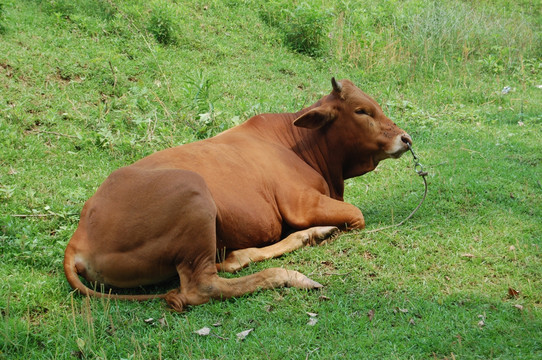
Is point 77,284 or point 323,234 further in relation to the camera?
point 323,234

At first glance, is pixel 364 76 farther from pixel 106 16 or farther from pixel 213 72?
pixel 106 16


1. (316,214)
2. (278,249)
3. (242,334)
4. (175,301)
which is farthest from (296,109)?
(242,334)

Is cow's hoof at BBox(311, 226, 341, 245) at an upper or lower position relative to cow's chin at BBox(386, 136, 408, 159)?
lower

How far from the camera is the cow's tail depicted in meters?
4.31

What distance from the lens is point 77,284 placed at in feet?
14.2

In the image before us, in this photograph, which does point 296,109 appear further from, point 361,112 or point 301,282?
point 301,282

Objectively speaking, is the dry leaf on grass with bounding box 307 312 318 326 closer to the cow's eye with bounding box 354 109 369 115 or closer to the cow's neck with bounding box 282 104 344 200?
the cow's neck with bounding box 282 104 344 200

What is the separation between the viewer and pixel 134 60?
9.24 m

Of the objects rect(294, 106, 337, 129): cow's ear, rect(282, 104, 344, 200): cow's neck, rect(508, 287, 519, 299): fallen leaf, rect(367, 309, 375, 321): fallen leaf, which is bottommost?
rect(508, 287, 519, 299): fallen leaf

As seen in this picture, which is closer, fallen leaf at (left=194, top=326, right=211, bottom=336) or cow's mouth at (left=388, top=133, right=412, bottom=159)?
fallen leaf at (left=194, top=326, right=211, bottom=336)

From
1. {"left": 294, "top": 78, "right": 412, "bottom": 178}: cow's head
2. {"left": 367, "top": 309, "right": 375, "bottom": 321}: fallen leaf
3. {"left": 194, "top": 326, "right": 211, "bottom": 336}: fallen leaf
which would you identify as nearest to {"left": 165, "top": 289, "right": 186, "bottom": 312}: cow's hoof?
{"left": 194, "top": 326, "right": 211, "bottom": 336}: fallen leaf

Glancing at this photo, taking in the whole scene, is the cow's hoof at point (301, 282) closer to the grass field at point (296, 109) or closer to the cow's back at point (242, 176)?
the grass field at point (296, 109)

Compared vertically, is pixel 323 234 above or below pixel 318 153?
below

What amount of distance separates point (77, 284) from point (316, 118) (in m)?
2.72
